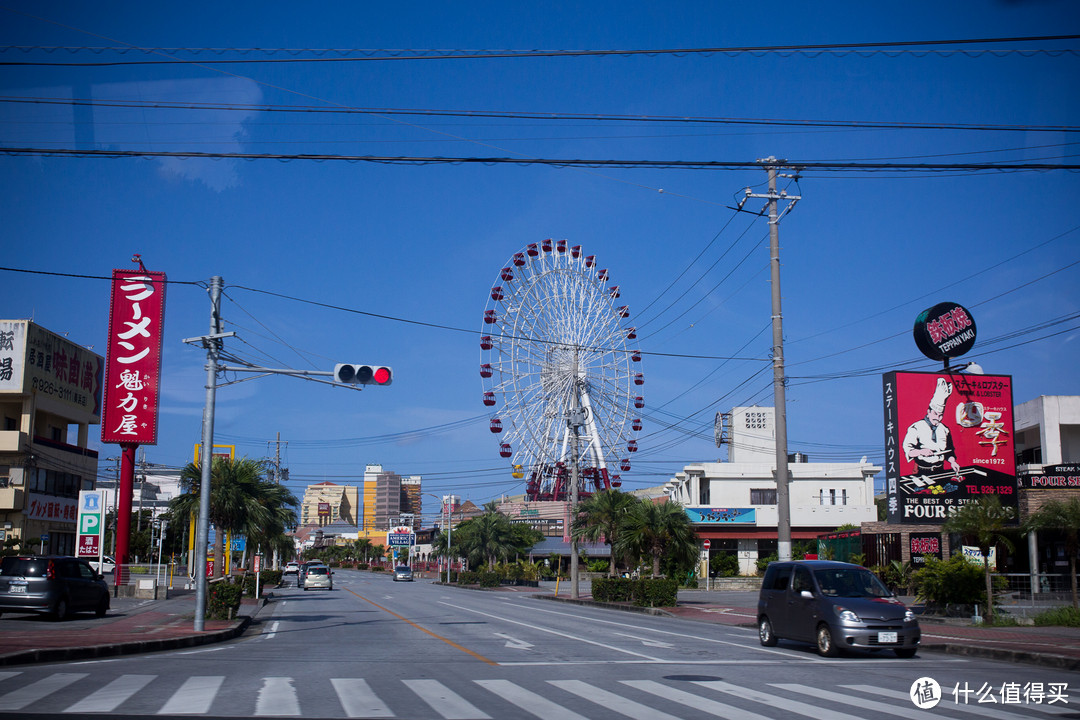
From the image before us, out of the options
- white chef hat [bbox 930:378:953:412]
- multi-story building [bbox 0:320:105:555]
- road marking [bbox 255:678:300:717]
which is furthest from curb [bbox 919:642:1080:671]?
multi-story building [bbox 0:320:105:555]

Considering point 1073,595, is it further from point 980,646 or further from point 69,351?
point 69,351

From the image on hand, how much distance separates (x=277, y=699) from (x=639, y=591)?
2875cm

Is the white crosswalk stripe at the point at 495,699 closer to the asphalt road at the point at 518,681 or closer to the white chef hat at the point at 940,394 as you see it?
the asphalt road at the point at 518,681

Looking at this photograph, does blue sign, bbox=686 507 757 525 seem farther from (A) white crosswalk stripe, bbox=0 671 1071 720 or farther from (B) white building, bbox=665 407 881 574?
(A) white crosswalk stripe, bbox=0 671 1071 720

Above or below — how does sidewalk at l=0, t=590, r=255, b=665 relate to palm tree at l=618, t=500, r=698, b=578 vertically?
below

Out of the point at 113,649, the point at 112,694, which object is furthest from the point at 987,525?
the point at 112,694

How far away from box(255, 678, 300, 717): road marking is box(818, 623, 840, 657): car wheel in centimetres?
948

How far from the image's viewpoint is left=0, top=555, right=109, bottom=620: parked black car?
24656mm

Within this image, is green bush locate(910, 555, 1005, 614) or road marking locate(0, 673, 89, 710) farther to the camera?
green bush locate(910, 555, 1005, 614)

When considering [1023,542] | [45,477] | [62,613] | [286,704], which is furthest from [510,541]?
[286,704]

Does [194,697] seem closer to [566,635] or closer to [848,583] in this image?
[848,583]

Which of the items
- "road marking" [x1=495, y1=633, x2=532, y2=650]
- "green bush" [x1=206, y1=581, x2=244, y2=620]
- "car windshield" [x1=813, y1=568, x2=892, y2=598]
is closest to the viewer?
"car windshield" [x1=813, y1=568, x2=892, y2=598]

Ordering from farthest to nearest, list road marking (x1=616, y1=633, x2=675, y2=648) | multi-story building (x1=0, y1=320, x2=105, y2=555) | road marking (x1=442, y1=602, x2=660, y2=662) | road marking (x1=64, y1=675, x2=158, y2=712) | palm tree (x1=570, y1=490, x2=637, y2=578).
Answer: multi-story building (x1=0, y1=320, x2=105, y2=555)
palm tree (x1=570, y1=490, x2=637, y2=578)
road marking (x1=616, y1=633, x2=675, y2=648)
road marking (x1=442, y1=602, x2=660, y2=662)
road marking (x1=64, y1=675, x2=158, y2=712)

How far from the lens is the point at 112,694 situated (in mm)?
11664
